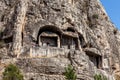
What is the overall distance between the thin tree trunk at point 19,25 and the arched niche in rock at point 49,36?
2761mm

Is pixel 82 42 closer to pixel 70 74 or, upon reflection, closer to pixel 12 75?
pixel 70 74

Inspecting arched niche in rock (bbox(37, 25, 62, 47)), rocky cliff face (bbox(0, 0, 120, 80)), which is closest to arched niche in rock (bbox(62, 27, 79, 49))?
rocky cliff face (bbox(0, 0, 120, 80))

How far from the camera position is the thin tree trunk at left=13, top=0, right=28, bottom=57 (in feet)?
108

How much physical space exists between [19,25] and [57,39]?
5346mm

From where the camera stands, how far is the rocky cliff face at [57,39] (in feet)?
102

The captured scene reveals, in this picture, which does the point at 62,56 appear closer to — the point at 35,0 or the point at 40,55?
the point at 40,55

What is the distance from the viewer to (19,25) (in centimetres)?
3488

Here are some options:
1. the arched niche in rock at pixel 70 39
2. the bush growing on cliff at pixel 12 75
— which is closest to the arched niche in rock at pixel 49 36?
the arched niche in rock at pixel 70 39

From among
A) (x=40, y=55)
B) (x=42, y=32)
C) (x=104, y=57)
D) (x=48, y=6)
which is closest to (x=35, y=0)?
(x=48, y=6)

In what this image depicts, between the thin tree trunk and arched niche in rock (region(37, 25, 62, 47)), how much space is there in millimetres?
2761

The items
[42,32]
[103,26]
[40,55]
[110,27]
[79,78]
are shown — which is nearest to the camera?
[79,78]

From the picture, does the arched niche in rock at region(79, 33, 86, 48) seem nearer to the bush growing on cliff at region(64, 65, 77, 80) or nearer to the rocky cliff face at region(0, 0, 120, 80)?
the rocky cliff face at region(0, 0, 120, 80)

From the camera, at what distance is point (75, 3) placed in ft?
139

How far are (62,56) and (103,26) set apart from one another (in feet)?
38.6
